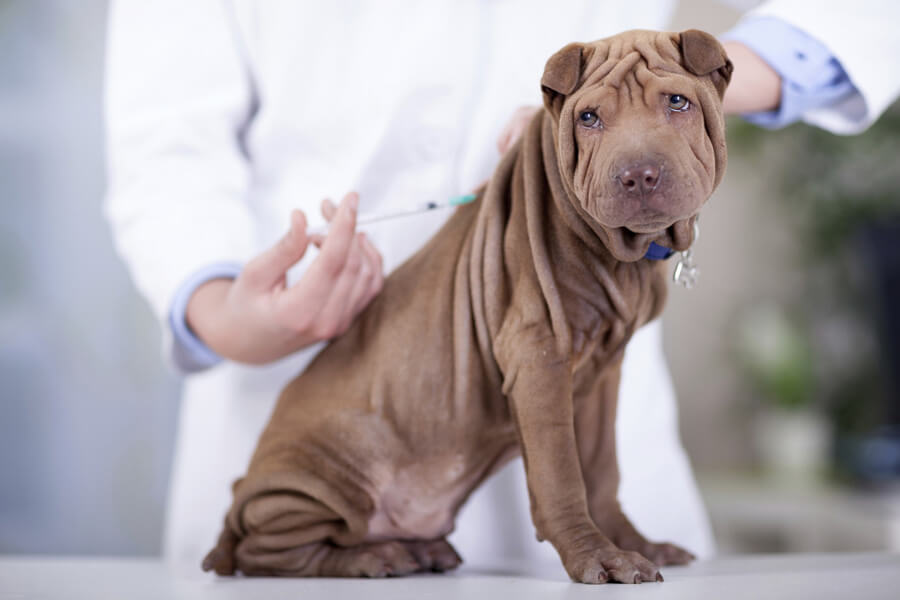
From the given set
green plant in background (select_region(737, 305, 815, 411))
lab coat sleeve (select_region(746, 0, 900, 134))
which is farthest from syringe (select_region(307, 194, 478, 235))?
green plant in background (select_region(737, 305, 815, 411))

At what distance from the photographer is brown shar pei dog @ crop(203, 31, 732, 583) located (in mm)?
696

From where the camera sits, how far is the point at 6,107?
9.21 ft

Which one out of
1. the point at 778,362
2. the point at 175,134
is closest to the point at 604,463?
the point at 175,134

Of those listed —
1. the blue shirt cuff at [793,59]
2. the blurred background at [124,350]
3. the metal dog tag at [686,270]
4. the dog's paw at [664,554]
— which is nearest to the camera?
the metal dog tag at [686,270]

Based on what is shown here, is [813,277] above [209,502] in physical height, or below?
below

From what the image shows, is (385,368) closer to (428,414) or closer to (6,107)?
(428,414)

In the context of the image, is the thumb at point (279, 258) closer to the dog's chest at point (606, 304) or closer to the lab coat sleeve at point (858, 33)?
the dog's chest at point (606, 304)

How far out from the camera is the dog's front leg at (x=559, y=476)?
2.39 ft

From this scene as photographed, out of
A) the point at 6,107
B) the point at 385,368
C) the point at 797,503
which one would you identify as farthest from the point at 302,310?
the point at 6,107

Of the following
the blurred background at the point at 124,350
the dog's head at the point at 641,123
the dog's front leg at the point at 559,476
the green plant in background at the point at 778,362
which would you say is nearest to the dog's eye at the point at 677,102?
the dog's head at the point at 641,123

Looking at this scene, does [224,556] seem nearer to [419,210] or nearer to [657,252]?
[419,210]

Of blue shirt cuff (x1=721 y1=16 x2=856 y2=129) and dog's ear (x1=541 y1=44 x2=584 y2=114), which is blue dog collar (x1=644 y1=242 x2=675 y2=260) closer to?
dog's ear (x1=541 y1=44 x2=584 y2=114)

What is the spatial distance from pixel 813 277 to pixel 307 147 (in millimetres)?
2608

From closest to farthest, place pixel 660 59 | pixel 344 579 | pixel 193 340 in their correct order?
pixel 660 59, pixel 344 579, pixel 193 340
